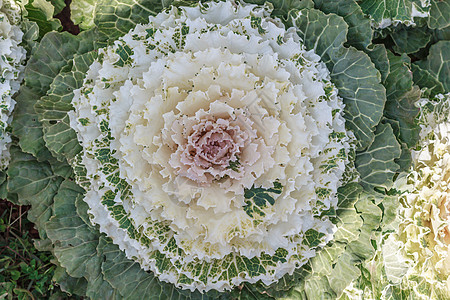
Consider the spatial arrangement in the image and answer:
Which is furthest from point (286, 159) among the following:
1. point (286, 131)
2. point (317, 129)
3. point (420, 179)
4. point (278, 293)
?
point (420, 179)

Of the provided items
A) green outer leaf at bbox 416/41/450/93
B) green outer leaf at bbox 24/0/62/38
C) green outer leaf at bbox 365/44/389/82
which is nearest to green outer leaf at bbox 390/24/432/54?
green outer leaf at bbox 416/41/450/93

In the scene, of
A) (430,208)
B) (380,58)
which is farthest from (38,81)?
(430,208)

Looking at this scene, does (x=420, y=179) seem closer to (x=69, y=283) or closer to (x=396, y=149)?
(x=396, y=149)

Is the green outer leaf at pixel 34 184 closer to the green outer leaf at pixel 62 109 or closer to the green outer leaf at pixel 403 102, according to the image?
the green outer leaf at pixel 62 109

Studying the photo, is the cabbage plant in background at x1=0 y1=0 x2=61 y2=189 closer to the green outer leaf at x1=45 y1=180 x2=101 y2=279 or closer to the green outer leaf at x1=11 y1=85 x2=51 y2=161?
the green outer leaf at x1=11 y1=85 x2=51 y2=161

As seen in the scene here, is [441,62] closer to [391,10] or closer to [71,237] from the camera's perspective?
[391,10]

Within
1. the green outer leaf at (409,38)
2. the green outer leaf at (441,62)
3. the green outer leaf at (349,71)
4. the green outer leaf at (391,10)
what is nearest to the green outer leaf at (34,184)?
the green outer leaf at (349,71)
